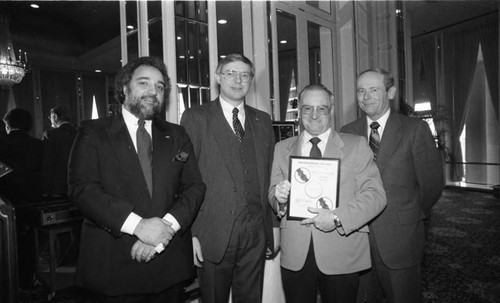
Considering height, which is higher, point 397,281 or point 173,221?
point 173,221

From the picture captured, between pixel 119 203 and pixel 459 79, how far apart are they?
11.1 m

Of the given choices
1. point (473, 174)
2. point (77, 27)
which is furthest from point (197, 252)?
point (473, 174)

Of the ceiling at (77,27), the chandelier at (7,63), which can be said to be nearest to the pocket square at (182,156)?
the ceiling at (77,27)

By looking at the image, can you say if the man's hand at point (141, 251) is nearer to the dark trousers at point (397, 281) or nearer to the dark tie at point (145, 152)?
the dark tie at point (145, 152)

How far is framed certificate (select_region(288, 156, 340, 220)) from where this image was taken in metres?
1.65

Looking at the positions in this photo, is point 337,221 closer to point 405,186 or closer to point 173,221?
point 405,186

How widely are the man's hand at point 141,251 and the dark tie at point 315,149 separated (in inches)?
34.9

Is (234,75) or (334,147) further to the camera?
(234,75)

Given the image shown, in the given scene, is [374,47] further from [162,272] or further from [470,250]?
[162,272]

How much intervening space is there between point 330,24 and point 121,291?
15.8 ft

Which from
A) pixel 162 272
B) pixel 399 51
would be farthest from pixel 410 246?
pixel 399 51

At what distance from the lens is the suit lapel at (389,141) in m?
1.96

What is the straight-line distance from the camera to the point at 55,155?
12.6 ft

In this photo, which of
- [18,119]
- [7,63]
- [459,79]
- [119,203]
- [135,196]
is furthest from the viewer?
[459,79]
